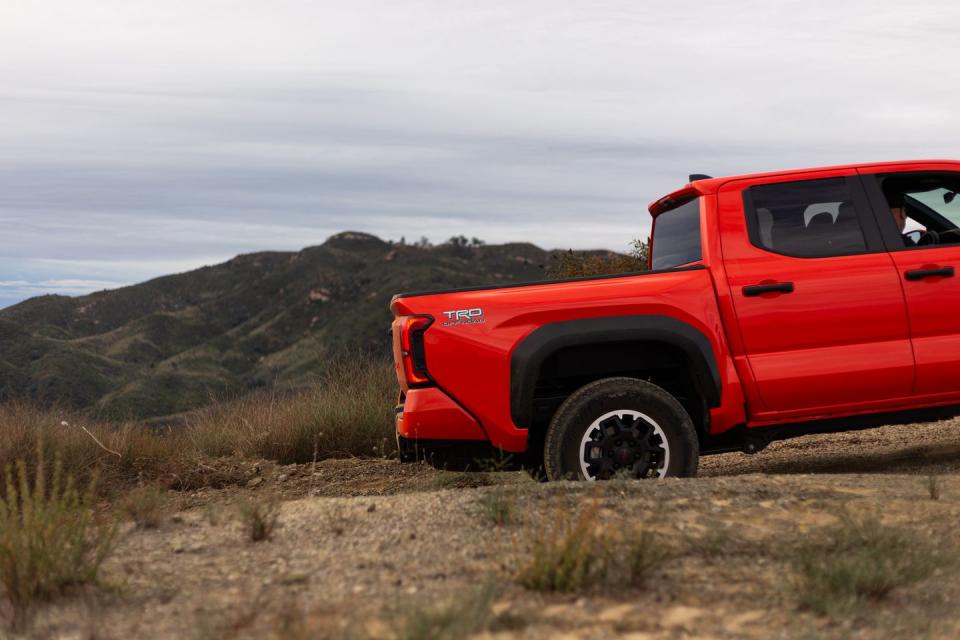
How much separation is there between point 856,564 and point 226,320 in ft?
299

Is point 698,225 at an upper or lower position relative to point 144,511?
upper

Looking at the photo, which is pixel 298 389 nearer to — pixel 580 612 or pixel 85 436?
pixel 85 436

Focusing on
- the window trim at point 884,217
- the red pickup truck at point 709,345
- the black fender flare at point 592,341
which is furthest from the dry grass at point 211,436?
the window trim at point 884,217

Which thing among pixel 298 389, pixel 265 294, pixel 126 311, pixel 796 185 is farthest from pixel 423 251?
pixel 796 185

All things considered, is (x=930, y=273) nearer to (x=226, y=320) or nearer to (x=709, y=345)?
(x=709, y=345)

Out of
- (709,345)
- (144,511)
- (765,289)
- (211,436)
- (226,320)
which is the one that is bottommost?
(211,436)

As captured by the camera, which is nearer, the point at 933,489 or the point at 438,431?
the point at 933,489

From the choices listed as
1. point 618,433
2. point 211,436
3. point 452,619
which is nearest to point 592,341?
point 618,433

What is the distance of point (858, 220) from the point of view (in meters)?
6.80

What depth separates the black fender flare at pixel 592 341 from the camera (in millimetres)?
6207

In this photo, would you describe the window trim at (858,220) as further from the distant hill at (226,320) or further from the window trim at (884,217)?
the distant hill at (226,320)

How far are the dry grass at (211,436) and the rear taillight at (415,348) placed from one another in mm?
3630

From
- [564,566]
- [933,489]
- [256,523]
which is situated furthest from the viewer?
[933,489]

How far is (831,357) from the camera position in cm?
641
